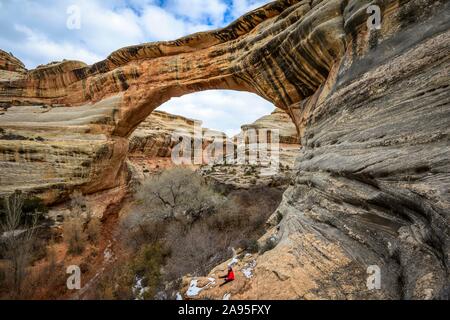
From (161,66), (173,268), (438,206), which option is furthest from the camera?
(161,66)

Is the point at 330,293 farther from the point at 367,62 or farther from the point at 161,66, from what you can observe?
the point at 161,66

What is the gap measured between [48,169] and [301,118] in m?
12.6

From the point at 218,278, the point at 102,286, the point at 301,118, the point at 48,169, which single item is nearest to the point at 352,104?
the point at 301,118

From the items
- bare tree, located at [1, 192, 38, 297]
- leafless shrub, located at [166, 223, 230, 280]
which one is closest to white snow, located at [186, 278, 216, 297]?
leafless shrub, located at [166, 223, 230, 280]

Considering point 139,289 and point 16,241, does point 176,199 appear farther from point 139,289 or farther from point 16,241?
point 16,241

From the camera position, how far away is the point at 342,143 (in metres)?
5.23

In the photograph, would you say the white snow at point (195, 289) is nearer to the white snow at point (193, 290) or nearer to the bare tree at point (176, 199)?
the white snow at point (193, 290)

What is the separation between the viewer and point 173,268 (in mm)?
6246

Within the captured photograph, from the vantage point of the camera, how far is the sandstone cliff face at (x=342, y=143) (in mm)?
3098

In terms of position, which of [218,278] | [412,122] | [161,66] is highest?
[161,66]

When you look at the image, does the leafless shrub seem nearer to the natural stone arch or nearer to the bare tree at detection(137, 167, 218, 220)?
the bare tree at detection(137, 167, 218, 220)

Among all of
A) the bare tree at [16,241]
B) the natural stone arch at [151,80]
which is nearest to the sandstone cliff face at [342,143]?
the natural stone arch at [151,80]

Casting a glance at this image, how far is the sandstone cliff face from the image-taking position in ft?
10.2

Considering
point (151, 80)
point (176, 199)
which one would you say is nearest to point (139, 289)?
point (176, 199)
